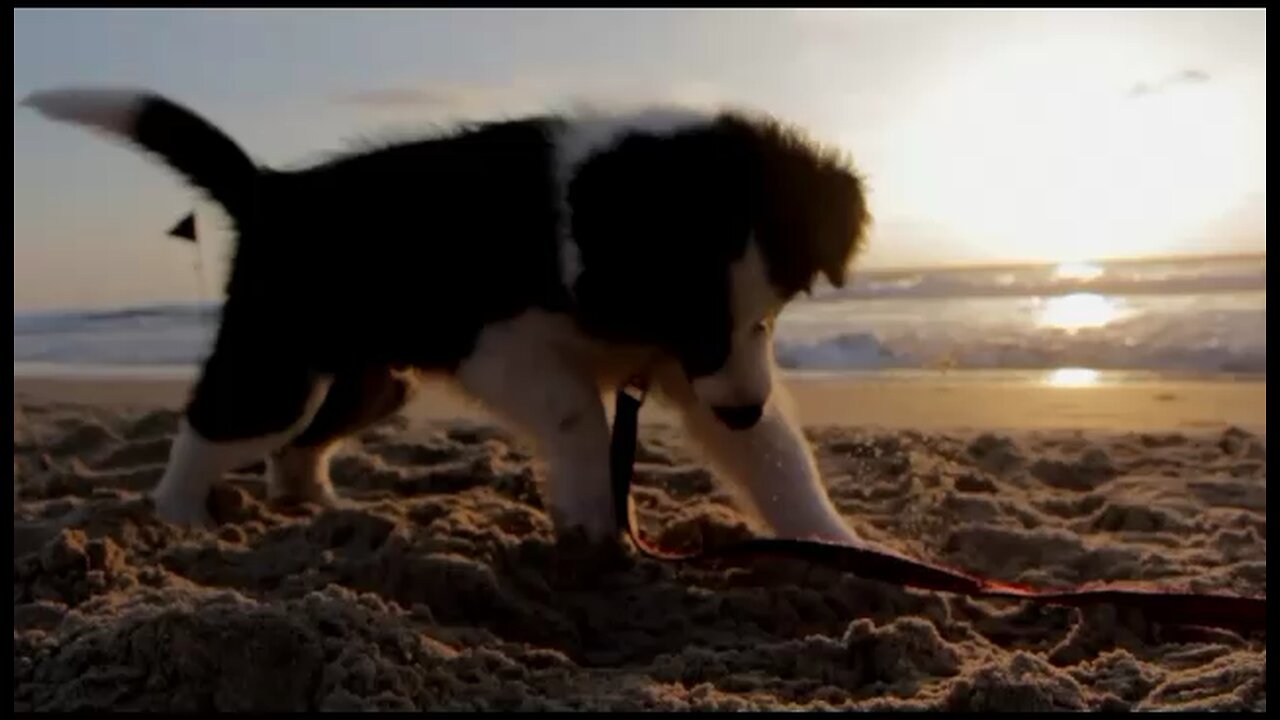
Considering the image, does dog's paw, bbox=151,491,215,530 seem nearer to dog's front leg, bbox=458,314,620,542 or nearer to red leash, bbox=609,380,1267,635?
dog's front leg, bbox=458,314,620,542

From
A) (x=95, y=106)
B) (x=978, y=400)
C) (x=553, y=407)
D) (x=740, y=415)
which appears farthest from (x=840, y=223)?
(x=978, y=400)

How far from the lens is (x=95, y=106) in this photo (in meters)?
3.47

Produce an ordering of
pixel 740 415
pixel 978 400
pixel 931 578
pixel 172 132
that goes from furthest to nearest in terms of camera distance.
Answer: pixel 978 400, pixel 172 132, pixel 740 415, pixel 931 578

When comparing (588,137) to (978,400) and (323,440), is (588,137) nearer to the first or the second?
(323,440)

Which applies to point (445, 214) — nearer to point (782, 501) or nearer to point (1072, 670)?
point (782, 501)

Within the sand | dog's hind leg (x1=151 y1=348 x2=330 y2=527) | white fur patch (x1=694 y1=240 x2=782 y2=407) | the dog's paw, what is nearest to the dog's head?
white fur patch (x1=694 y1=240 x2=782 y2=407)

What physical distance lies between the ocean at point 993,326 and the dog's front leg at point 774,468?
92.7 inches

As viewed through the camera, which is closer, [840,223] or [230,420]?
[840,223]

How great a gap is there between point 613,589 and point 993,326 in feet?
19.0

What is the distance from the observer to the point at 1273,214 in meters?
2.72

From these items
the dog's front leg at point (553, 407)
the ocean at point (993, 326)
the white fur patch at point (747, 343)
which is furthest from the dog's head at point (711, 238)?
the ocean at point (993, 326)

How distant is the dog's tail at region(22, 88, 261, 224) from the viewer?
3.46 m

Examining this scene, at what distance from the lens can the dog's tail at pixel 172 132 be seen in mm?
3459

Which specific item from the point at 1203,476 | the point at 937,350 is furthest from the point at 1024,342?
the point at 1203,476
